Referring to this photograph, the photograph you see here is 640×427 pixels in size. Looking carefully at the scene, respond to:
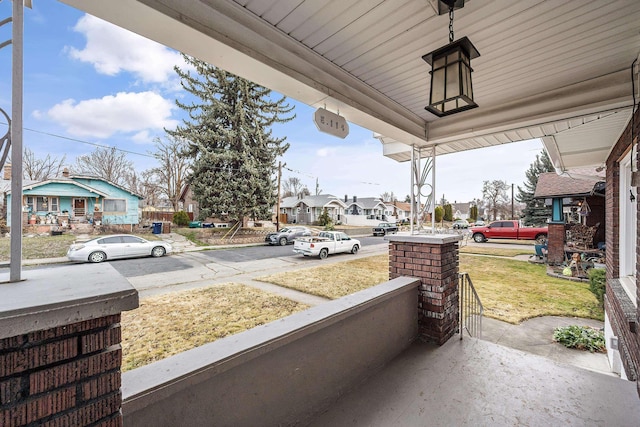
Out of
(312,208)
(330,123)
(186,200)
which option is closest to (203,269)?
(330,123)

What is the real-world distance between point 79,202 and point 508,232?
27.2 meters

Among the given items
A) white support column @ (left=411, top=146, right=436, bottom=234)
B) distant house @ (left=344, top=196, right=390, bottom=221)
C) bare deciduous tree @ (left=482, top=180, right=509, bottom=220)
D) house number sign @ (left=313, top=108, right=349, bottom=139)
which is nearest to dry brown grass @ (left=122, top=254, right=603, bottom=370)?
white support column @ (left=411, top=146, right=436, bottom=234)

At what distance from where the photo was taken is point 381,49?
212cm

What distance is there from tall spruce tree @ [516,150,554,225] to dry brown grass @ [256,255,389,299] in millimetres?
19195

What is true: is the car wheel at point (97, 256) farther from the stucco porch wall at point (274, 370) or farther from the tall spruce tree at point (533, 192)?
the tall spruce tree at point (533, 192)

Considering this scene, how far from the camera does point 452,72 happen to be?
1.89 m

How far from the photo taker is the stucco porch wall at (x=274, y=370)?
121cm

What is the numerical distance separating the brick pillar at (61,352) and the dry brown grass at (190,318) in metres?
3.12

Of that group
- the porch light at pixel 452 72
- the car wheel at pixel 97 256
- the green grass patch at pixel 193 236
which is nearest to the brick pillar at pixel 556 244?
the porch light at pixel 452 72

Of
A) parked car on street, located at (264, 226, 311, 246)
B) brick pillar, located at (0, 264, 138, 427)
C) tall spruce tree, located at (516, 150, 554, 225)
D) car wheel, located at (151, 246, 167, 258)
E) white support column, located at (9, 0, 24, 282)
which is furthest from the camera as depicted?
tall spruce tree, located at (516, 150, 554, 225)

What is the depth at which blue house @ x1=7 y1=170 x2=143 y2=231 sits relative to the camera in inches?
584

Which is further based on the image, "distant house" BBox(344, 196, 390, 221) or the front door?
"distant house" BBox(344, 196, 390, 221)

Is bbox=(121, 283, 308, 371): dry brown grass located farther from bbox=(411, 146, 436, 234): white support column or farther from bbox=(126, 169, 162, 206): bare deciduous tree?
bbox=(126, 169, 162, 206): bare deciduous tree

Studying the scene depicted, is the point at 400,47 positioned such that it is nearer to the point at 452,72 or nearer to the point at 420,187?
the point at 452,72
